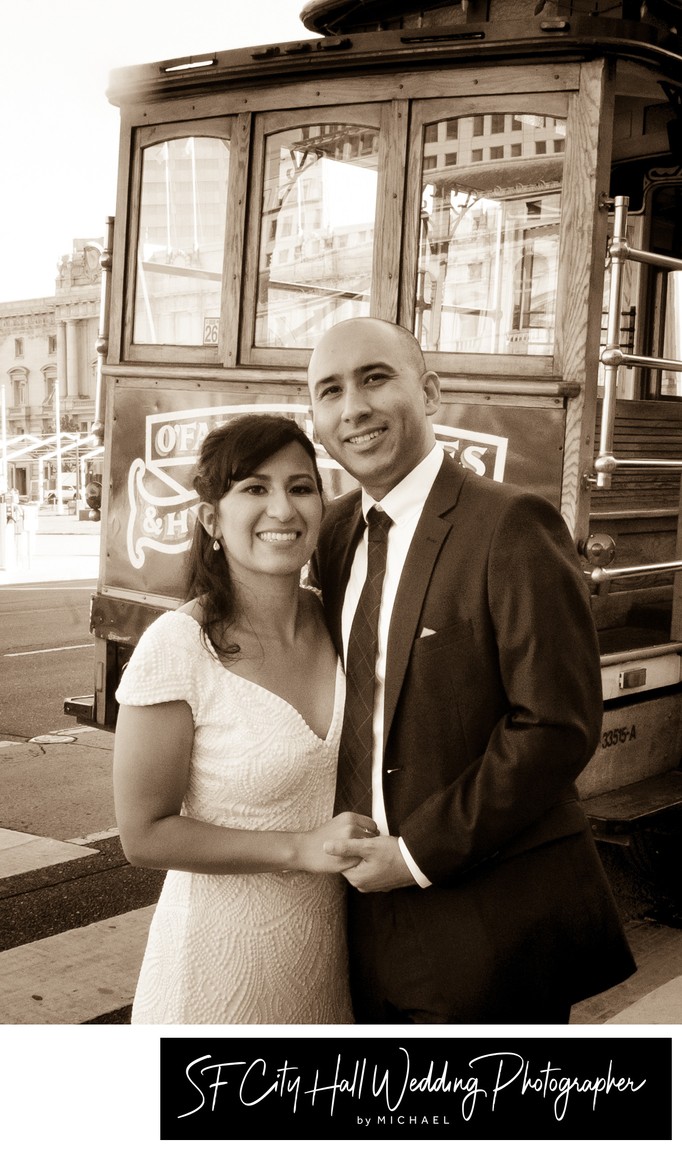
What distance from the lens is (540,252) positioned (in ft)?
13.4

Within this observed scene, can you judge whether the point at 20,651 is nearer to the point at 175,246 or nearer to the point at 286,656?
the point at 175,246

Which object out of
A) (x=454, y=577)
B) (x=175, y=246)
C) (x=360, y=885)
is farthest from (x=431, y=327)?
(x=360, y=885)

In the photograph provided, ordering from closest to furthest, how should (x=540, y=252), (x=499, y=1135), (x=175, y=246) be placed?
(x=499, y=1135) → (x=540, y=252) → (x=175, y=246)

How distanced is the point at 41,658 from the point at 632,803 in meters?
6.93

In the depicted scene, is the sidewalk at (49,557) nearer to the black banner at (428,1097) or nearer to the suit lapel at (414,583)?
the black banner at (428,1097)

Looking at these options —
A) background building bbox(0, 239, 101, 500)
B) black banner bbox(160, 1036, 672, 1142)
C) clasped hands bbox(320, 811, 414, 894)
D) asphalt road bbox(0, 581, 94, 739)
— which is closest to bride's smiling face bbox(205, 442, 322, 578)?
clasped hands bbox(320, 811, 414, 894)

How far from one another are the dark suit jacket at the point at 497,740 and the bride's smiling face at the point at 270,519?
202 mm

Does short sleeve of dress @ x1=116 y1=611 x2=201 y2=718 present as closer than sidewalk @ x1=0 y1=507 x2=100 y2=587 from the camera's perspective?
Yes

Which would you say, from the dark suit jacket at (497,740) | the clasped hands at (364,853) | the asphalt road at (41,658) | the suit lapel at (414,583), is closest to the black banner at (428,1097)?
the dark suit jacket at (497,740)

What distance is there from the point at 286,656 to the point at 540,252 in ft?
7.80

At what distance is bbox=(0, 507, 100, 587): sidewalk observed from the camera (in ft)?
57.9

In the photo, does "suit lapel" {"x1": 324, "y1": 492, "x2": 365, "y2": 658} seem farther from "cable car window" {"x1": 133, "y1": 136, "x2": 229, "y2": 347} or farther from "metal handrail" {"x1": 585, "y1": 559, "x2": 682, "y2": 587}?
"cable car window" {"x1": 133, "y1": 136, "x2": 229, "y2": 347}

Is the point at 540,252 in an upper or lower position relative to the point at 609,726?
upper

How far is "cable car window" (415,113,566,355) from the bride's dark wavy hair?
6.76ft
